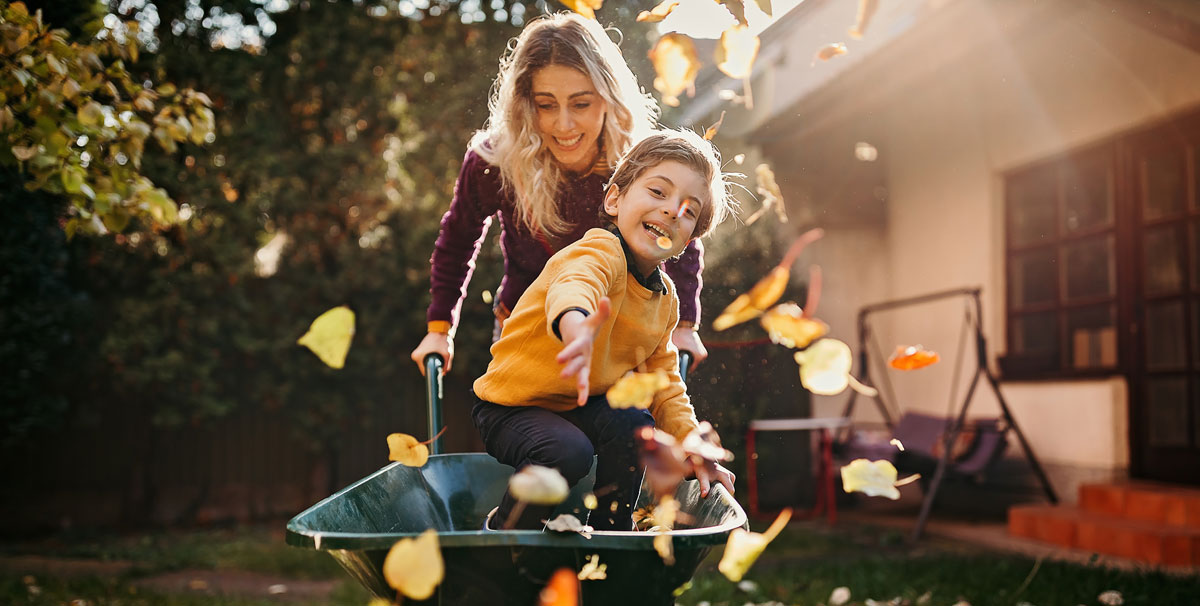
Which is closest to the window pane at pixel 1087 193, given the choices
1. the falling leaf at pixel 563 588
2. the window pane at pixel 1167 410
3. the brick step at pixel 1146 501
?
the window pane at pixel 1167 410

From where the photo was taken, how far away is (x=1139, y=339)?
4781 millimetres

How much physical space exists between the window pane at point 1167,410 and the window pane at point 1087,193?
875 millimetres

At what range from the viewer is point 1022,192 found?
5.65m

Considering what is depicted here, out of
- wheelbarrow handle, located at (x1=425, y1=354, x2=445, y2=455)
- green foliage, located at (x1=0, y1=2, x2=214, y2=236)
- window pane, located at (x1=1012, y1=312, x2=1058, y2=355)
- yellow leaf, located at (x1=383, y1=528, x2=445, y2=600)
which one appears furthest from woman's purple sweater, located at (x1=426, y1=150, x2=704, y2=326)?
window pane, located at (x1=1012, y1=312, x2=1058, y2=355)

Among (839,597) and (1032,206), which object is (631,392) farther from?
(1032,206)

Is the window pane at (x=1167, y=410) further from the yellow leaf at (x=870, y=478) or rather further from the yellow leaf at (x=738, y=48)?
the yellow leaf at (x=738, y=48)

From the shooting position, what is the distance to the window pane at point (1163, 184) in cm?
462

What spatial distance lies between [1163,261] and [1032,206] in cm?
94

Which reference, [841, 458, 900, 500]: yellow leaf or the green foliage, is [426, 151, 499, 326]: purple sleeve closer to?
the green foliage

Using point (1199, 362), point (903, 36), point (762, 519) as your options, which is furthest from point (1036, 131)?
point (762, 519)

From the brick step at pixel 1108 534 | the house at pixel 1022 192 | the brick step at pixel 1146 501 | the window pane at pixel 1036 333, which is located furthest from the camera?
the window pane at pixel 1036 333

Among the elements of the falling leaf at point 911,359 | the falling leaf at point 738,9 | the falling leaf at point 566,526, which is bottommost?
the falling leaf at point 566,526

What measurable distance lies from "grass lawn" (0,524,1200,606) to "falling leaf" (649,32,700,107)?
226 cm

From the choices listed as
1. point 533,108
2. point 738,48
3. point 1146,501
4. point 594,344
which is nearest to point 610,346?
point 594,344
